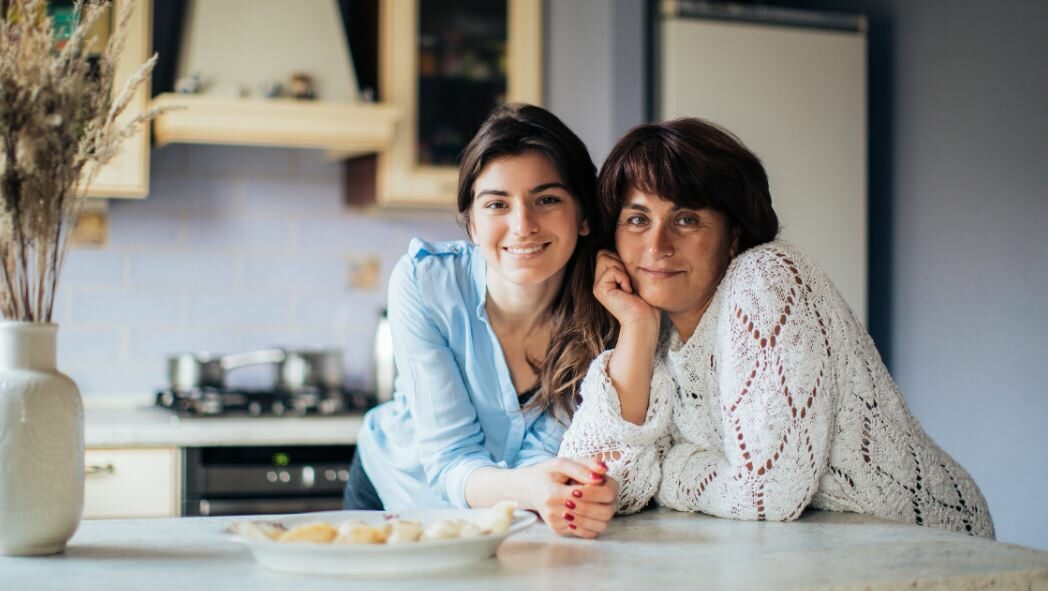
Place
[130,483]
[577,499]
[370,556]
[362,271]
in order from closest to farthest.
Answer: [370,556]
[577,499]
[130,483]
[362,271]

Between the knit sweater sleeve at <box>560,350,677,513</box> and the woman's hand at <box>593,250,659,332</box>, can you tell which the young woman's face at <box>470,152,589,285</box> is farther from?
the knit sweater sleeve at <box>560,350,677,513</box>

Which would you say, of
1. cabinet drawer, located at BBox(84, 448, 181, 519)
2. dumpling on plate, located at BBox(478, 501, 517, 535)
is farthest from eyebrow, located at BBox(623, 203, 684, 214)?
cabinet drawer, located at BBox(84, 448, 181, 519)

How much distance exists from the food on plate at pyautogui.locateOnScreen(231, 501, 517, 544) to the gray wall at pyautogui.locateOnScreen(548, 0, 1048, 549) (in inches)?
79.8

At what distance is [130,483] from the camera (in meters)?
2.65

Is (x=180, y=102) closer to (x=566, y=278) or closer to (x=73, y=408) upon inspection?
(x=566, y=278)

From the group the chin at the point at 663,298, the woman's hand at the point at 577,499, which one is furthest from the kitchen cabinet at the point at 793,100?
the woman's hand at the point at 577,499

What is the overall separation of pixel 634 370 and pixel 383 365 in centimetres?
181

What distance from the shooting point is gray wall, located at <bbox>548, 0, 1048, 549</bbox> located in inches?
110

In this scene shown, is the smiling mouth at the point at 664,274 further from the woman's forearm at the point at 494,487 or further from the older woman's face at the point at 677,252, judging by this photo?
the woman's forearm at the point at 494,487

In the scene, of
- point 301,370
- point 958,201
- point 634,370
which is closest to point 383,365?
point 301,370

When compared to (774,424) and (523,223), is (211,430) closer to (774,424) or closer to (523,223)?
Result: (523,223)

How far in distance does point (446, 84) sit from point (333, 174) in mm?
480

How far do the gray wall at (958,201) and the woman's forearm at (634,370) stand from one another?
1.52 meters

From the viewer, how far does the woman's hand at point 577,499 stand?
127 cm
